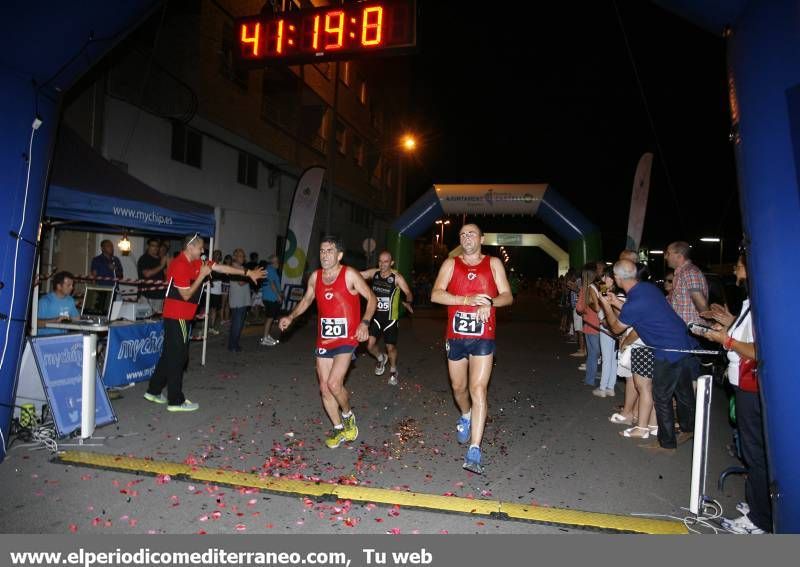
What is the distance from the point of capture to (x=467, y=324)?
487 centimetres

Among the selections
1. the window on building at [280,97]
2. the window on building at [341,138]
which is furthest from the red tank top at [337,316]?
the window on building at [341,138]

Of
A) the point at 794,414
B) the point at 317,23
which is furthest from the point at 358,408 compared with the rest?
the point at 317,23

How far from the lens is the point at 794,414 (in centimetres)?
304

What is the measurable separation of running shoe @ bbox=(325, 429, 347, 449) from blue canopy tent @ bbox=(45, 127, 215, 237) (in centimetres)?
409

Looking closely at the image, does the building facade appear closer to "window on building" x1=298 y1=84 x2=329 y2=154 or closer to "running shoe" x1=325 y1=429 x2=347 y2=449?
"window on building" x1=298 y1=84 x2=329 y2=154

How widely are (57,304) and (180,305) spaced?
2026 mm

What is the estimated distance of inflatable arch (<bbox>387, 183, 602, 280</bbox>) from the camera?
15.9 m

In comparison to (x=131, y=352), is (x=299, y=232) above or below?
above

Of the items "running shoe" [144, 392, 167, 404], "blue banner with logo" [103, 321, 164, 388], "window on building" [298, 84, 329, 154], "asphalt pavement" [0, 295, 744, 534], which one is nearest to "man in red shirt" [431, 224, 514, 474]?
"asphalt pavement" [0, 295, 744, 534]

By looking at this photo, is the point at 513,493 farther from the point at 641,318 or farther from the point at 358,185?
the point at 358,185

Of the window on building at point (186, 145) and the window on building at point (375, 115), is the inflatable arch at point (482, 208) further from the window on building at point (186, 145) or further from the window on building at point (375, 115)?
the window on building at point (375, 115)

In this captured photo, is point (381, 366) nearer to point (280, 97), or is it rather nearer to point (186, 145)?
point (186, 145)

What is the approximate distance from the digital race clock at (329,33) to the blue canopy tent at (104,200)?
4458 millimetres

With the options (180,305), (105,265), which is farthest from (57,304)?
(105,265)
